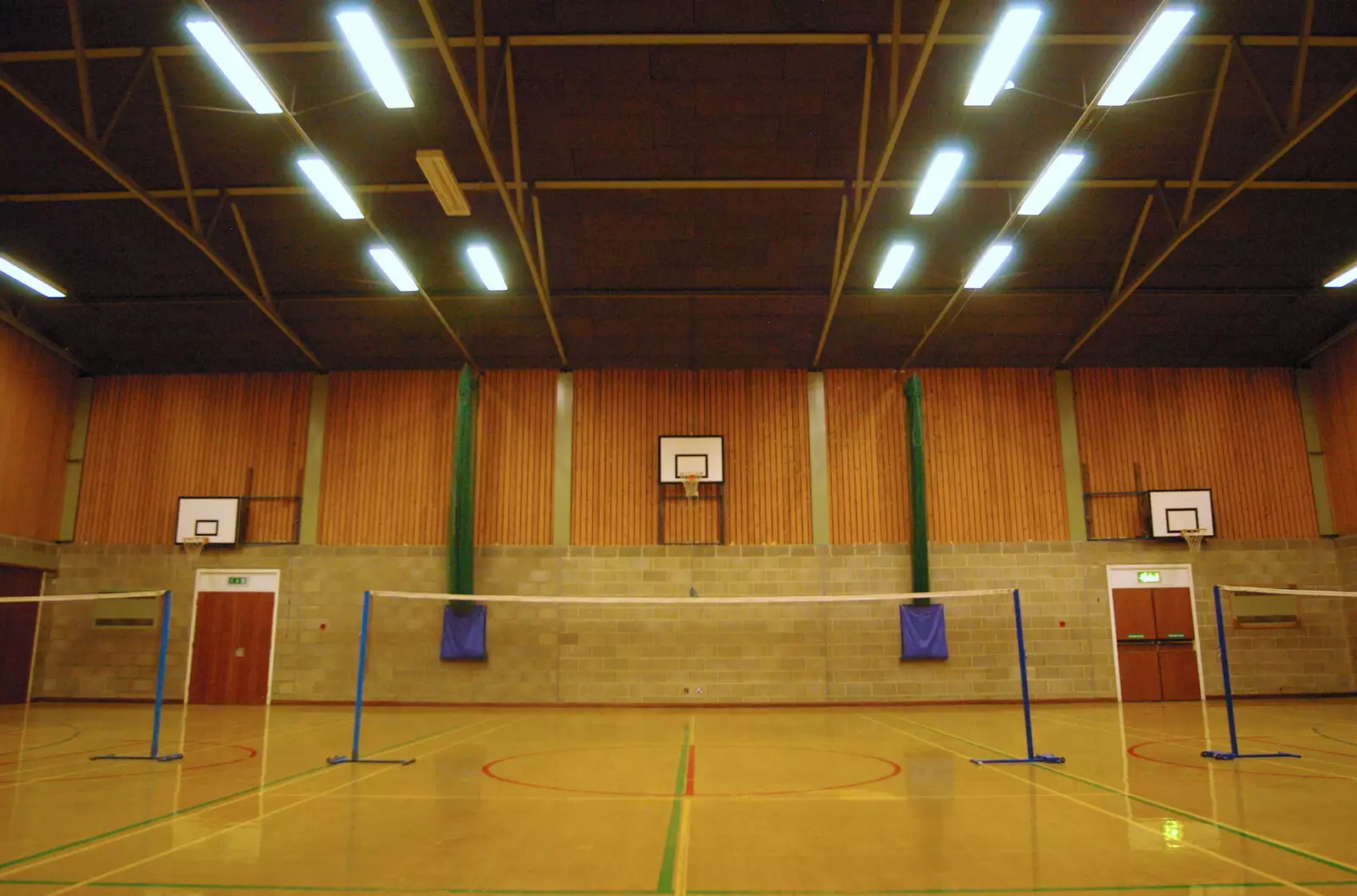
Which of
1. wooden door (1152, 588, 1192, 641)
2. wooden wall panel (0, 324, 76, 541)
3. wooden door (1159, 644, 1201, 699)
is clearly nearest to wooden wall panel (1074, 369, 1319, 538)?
wooden door (1152, 588, 1192, 641)

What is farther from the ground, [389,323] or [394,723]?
[389,323]

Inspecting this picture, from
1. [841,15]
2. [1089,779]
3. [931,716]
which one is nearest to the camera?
[1089,779]

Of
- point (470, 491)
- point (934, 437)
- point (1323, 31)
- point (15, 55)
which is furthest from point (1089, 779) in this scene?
point (15, 55)

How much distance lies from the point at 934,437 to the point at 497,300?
36.3 feet

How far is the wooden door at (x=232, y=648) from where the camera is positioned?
810 inches

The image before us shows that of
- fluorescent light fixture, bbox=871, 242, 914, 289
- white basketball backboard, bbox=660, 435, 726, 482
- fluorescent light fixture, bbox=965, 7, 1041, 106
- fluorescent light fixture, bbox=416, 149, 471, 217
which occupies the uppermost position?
fluorescent light fixture, bbox=965, 7, 1041, 106

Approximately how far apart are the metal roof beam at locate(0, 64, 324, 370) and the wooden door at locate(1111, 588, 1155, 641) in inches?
804

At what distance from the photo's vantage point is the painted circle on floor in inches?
344

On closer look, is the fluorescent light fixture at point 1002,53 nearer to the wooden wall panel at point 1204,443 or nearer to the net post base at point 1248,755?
the net post base at point 1248,755

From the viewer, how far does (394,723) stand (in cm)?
1598

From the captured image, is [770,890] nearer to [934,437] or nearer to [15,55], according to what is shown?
[15,55]

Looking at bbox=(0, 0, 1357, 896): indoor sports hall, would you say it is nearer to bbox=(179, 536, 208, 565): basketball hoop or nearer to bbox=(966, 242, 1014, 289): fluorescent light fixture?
bbox=(179, 536, 208, 565): basketball hoop

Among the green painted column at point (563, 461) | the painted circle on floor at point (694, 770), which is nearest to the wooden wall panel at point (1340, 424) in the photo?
the painted circle on floor at point (694, 770)

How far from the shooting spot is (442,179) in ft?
43.8
